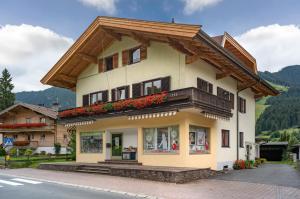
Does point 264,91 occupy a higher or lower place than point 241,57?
lower

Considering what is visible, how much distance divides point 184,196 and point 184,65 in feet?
30.7

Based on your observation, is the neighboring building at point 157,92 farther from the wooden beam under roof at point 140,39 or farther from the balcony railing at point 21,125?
the balcony railing at point 21,125

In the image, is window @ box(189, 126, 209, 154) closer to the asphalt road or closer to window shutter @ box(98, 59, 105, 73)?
the asphalt road

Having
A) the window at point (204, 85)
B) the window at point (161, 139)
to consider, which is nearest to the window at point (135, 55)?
the window at point (204, 85)

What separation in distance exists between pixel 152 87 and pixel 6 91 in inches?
2430

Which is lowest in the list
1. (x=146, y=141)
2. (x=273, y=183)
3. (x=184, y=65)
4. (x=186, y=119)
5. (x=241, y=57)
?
(x=273, y=183)

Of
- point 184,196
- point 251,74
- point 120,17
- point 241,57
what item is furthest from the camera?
point 241,57

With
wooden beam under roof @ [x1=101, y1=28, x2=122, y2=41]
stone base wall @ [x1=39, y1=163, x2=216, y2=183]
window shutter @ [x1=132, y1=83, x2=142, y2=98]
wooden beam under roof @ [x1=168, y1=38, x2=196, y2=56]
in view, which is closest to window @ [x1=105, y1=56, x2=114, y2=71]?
wooden beam under roof @ [x1=101, y1=28, x2=122, y2=41]

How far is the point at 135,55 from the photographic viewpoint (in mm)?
23984

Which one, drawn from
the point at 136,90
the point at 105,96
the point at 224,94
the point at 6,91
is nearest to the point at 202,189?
the point at 136,90

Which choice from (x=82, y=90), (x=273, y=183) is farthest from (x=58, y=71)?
(x=273, y=183)

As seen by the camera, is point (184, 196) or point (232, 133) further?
point (232, 133)

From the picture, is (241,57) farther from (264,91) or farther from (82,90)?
(82,90)

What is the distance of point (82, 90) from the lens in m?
28.1
